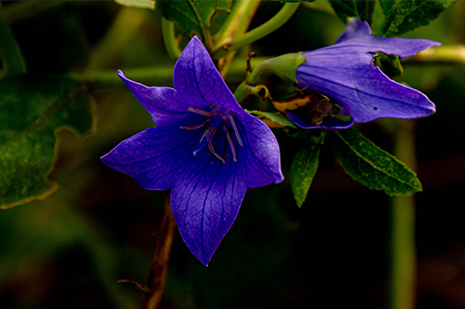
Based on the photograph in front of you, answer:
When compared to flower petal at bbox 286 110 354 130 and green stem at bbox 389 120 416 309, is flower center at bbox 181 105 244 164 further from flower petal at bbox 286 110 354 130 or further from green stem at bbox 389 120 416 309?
green stem at bbox 389 120 416 309

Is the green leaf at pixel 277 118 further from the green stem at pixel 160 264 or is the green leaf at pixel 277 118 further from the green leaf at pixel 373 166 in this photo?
the green stem at pixel 160 264

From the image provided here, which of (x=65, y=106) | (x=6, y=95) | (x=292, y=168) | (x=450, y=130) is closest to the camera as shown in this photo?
(x=292, y=168)

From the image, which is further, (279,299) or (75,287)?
(75,287)

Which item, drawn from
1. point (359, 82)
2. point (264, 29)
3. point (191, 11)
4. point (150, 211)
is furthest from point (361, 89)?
point (150, 211)

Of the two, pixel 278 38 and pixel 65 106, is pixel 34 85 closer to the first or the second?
pixel 65 106

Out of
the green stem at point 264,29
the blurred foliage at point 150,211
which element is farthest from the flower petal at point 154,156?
the blurred foliage at point 150,211

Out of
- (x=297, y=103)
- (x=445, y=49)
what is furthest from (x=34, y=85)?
(x=445, y=49)

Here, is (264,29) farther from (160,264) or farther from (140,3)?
(160,264)
